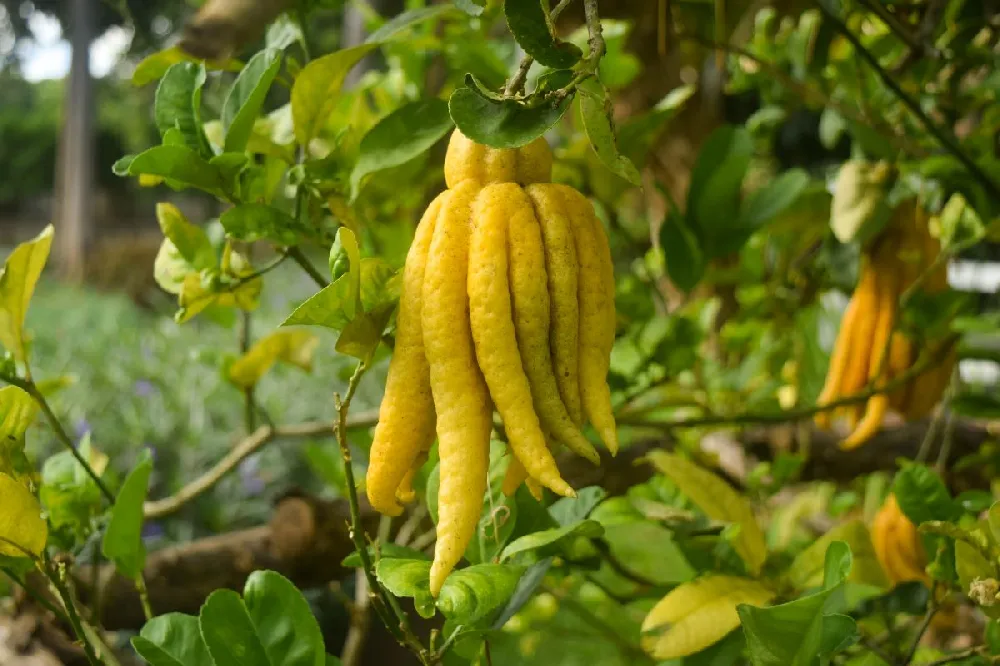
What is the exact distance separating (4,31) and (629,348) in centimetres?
635

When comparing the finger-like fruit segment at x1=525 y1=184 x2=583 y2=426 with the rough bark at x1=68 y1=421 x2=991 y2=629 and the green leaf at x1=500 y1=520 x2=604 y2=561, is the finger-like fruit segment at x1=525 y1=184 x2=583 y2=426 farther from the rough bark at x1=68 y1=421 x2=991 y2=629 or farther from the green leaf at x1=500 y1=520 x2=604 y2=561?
the rough bark at x1=68 y1=421 x2=991 y2=629

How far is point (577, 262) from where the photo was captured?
33cm

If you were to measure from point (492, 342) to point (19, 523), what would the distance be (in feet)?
0.79

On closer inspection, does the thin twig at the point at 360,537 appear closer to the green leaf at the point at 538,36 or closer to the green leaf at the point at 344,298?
the green leaf at the point at 344,298

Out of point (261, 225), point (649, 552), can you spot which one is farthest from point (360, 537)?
point (649, 552)

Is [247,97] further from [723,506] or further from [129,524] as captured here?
[723,506]

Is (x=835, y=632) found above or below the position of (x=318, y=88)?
below

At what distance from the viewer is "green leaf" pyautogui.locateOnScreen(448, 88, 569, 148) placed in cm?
30

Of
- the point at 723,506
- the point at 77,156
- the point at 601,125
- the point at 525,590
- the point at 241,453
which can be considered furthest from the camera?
the point at 77,156

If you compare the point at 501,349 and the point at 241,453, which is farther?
the point at 241,453

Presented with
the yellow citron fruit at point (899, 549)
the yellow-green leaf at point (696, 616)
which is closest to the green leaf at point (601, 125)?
the yellow-green leaf at point (696, 616)

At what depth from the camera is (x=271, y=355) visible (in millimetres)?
619

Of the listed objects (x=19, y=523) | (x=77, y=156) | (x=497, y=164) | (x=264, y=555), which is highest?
(x=497, y=164)

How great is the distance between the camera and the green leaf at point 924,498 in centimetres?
46
